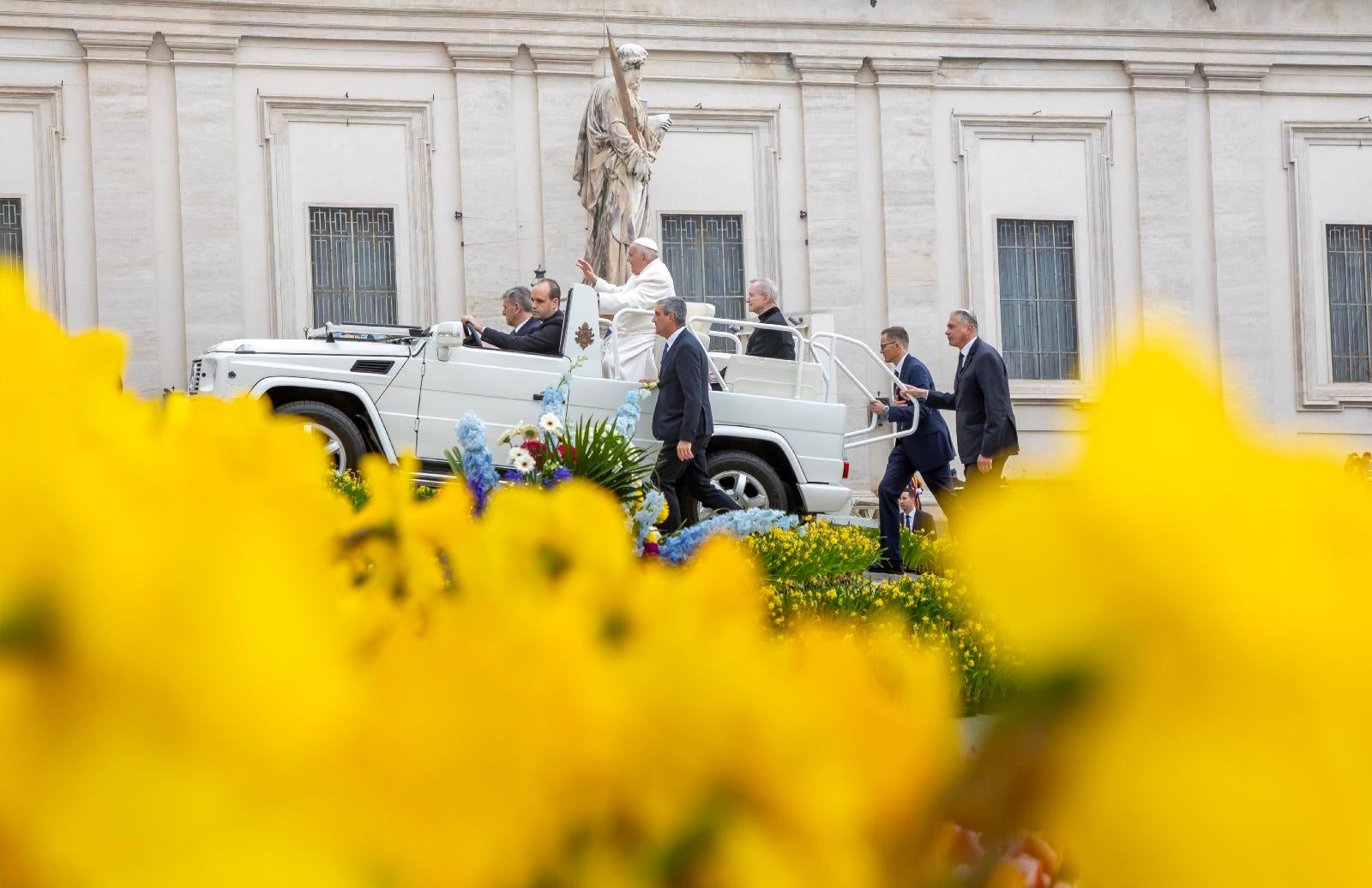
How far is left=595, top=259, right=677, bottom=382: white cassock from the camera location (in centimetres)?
1180

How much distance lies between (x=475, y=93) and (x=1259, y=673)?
19722 mm

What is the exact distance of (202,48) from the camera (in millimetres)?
18484

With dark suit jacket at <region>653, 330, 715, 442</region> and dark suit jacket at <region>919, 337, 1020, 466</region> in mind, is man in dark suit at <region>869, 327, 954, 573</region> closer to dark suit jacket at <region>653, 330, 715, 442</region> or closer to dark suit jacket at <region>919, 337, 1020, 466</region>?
dark suit jacket at <region>919, 337, 1020, 466</region>

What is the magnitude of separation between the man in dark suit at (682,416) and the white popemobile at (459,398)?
52 cm

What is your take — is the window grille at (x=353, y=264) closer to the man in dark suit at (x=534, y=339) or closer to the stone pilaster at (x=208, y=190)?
the stone pilaster at (x=208, y=190)

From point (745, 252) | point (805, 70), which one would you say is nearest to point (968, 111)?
point (805, 70)

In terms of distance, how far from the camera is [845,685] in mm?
499

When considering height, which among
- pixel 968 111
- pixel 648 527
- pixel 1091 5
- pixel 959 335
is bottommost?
pixel 648 527

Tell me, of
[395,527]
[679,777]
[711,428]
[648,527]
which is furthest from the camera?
[711,428]

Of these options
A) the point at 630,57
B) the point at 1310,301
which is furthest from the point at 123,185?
the point at 1310,301

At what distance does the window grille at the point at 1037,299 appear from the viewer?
21.1 m

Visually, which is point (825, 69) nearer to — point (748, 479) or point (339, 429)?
point (748, 479)

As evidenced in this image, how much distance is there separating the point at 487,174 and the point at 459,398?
9183 millimetres

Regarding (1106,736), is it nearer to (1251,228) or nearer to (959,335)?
(959,335)
